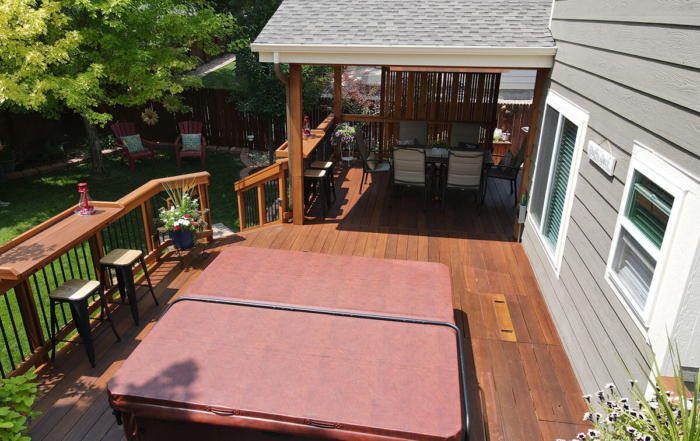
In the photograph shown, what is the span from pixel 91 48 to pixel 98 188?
8.71 feet

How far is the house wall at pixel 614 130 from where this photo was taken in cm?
230

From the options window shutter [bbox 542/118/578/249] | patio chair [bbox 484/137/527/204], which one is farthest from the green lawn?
window shutter [bbox 542/118/578/249]

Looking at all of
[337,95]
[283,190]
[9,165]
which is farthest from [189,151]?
[283,190]

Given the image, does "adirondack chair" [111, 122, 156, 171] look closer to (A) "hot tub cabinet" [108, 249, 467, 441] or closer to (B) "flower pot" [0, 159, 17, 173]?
(B) "flower pot" [0, 159, 17, 173]

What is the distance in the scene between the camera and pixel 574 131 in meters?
4.13

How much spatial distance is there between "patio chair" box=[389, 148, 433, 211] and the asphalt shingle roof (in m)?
1.64

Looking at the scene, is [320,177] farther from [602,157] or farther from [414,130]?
[602,157]

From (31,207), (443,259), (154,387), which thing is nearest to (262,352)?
(154,387)

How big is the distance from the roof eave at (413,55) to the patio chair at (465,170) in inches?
59.3

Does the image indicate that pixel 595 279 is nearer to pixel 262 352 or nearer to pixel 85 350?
pixel 262 352

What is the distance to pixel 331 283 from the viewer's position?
142 inches

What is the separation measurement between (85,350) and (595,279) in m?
3.83

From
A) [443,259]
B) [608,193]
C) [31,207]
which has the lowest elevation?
[31,207]

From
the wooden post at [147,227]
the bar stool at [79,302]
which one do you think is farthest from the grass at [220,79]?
the bar stool at [79,302]
